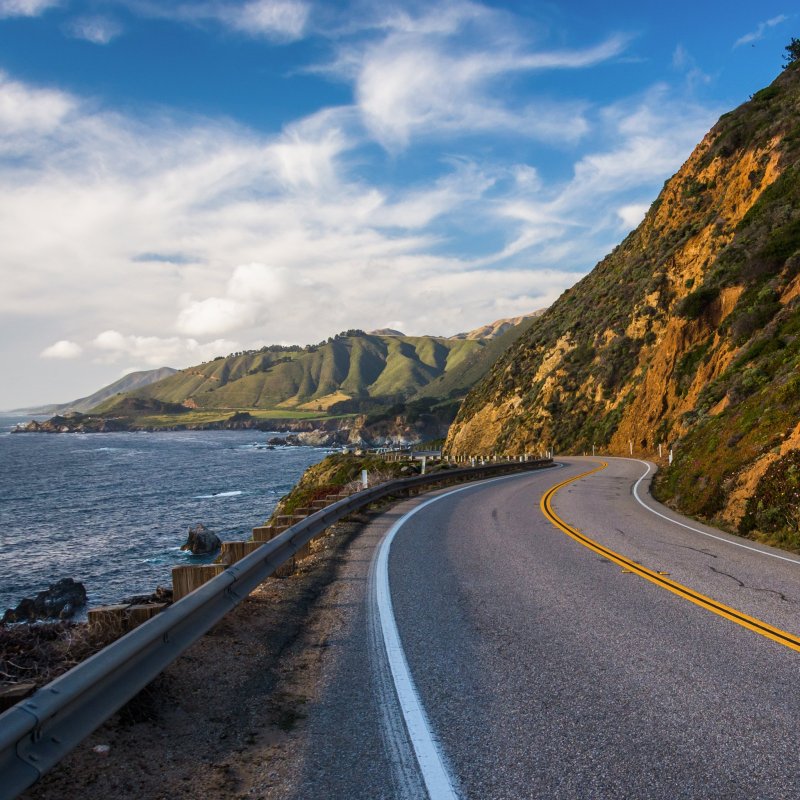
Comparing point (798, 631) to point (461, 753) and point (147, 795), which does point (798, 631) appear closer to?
point (461, 753)

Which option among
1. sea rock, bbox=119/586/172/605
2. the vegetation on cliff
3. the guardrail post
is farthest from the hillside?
the vegetation on cliff

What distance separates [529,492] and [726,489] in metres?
7.34

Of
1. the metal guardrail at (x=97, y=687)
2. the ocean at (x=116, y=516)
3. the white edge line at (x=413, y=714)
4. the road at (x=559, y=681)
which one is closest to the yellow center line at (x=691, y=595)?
the road at (x=559, y=681)

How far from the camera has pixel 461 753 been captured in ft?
11.9

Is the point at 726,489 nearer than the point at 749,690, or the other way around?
the point at 749,690

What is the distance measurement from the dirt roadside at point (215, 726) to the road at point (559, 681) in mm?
204

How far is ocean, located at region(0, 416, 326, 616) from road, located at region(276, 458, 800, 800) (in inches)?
872

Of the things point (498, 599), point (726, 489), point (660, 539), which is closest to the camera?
point (498, 599)

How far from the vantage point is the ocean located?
100ft

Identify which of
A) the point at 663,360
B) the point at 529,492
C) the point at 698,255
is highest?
the point at 698,255

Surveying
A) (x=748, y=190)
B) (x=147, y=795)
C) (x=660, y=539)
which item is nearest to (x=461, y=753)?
(x=147, y=795)

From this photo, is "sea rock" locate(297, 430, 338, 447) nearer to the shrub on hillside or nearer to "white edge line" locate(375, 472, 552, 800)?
the shrub on hillside

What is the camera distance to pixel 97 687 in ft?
11.4

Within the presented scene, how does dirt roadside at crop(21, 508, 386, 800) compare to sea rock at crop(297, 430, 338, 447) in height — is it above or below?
above
